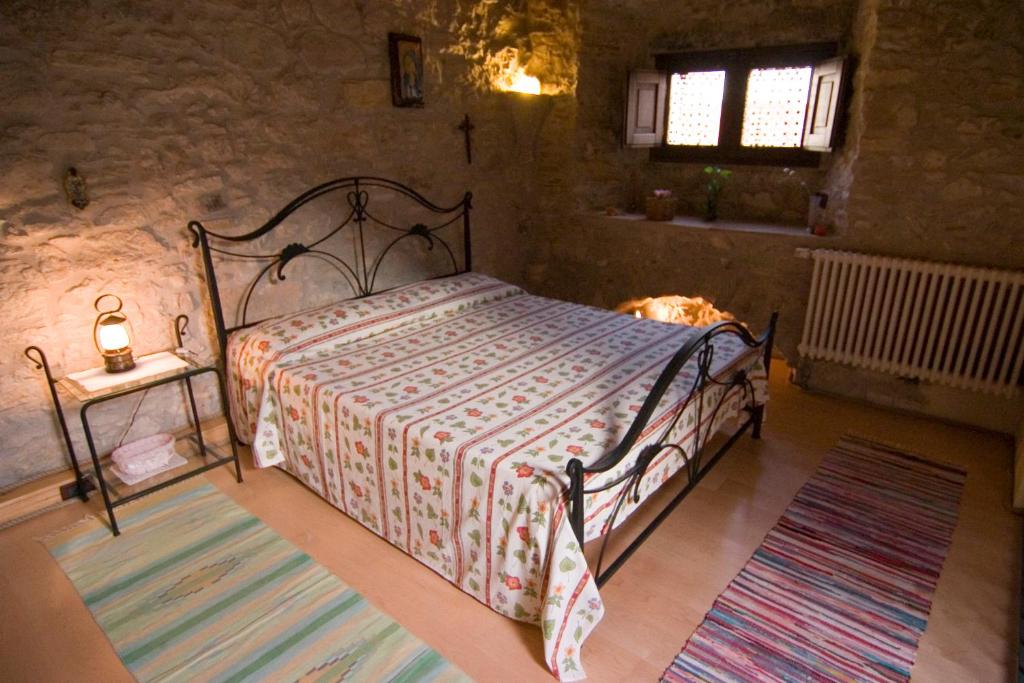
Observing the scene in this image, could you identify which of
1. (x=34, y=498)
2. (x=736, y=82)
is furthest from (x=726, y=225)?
(x=34, y=498)

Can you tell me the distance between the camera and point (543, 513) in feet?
6.01

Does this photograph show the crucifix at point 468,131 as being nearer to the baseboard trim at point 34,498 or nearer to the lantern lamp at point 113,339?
the lantern lamp at point 113,339

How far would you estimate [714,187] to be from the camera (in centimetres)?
453

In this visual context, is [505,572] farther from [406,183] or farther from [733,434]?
[406,183]

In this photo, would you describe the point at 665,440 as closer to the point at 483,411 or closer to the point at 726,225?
the point at 483,411

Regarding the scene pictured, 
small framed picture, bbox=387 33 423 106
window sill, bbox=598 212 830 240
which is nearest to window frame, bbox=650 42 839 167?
window sill, bbox=598 212 830 240

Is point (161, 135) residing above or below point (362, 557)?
above

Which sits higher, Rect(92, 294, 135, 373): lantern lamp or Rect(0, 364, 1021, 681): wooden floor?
Rect(92, 294, 135, 373): lantern lamp

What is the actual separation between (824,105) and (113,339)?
14.4ft

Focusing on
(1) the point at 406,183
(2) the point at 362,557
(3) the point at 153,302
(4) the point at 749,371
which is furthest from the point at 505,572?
(1) the point at 406,183

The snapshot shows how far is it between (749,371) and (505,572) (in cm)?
180

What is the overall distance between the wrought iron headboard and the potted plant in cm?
187

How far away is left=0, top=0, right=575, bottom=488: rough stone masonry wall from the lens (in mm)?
2484

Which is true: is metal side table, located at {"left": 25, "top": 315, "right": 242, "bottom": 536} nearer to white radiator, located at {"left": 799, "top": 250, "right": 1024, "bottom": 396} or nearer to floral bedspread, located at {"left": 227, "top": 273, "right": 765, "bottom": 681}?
floral bedspread, located at {"left": 227, "top": 273, "right": 765, "bottom": 681}
